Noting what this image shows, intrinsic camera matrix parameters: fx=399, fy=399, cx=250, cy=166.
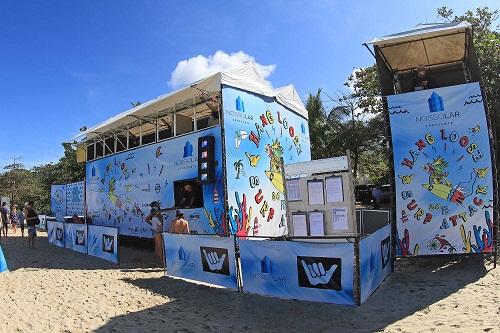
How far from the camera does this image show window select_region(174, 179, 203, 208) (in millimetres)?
12125

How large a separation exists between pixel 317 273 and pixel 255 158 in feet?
20.5

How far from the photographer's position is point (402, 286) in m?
7.62

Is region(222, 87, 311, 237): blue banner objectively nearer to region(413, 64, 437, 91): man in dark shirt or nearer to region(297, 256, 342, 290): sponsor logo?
region(413, 64, 437, 91): man in dark shirt

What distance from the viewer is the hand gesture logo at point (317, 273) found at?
6176 millimetres

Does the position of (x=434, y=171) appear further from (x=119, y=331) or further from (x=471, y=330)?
(x=119, y=331)

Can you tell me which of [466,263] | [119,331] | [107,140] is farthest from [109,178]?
[466,263]

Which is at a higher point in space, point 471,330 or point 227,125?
point 227,125

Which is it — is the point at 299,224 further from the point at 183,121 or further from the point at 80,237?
the point at 80,237

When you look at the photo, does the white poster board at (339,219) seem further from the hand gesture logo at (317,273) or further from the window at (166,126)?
the window at (166,126)

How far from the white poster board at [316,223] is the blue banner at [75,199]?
15.1 m

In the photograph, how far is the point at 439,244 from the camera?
859cm

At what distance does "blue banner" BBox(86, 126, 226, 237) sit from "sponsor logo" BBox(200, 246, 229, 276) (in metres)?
2.78

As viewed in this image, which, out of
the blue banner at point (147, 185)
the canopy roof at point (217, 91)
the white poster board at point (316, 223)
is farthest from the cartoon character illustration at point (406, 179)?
the canopy roof at point (217, 91)

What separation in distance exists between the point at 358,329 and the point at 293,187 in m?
3.27
